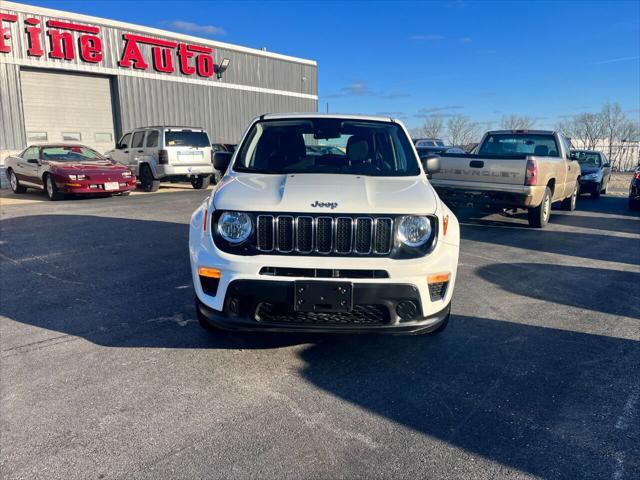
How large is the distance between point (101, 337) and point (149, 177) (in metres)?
12.4

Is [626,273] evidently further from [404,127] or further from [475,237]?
[404,127]

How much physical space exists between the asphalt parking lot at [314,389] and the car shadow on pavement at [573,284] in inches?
1.5

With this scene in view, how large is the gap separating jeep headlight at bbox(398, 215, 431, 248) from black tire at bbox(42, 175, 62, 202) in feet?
39.6

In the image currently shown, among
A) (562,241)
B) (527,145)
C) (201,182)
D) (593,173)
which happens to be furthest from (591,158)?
(201,182)

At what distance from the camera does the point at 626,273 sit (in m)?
6.25

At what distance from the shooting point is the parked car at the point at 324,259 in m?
3.07

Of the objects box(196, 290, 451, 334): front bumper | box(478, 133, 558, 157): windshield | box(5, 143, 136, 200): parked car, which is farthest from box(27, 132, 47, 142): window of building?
box(196, 290, 451, 334): front bumper

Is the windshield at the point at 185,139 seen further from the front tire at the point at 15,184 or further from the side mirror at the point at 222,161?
the side mirror at the point at 222,161

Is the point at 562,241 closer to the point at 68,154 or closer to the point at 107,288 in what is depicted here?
the point at 107,288

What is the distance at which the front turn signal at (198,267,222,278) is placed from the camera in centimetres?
319

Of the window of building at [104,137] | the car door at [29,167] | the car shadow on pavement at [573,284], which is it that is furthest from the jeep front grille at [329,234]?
the window of building at [104,137]

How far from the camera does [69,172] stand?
40.6ft

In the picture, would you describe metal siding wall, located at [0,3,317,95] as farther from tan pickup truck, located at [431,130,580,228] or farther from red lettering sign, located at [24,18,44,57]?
tan pickup truck, located at [431,130,580,228]

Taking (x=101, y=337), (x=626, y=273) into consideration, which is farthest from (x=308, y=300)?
(x=626, y=273)
